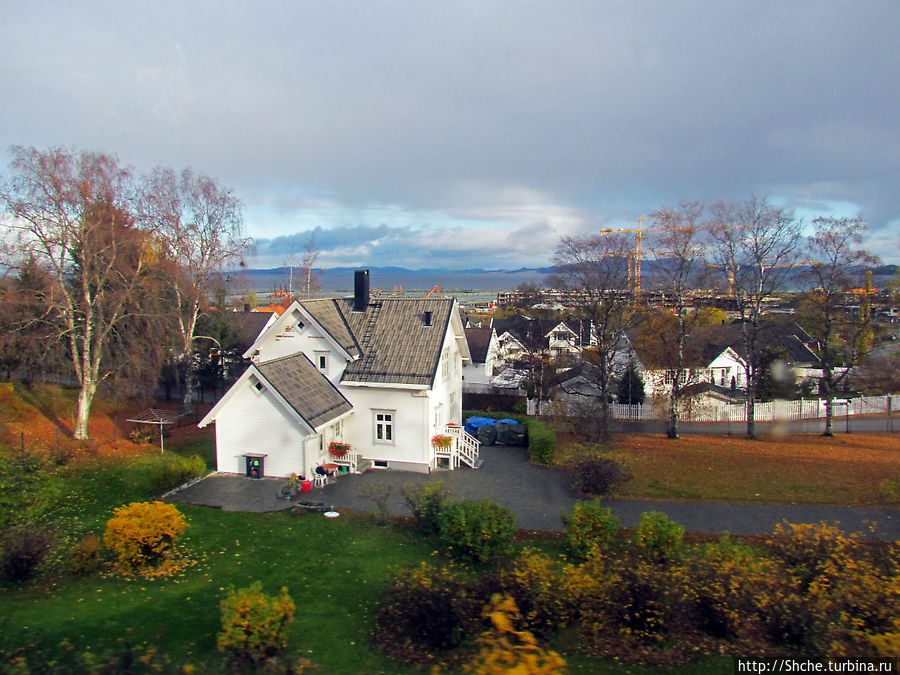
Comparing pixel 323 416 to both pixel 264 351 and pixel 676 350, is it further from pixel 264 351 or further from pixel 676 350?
pixel 676 350

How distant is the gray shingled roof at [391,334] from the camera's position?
20031mm

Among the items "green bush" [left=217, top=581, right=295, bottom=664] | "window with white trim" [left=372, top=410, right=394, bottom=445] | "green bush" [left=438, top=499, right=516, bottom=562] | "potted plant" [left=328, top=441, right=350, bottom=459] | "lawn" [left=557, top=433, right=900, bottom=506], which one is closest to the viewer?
"green bush" [left=217, top=581, right=295, bottom=664]

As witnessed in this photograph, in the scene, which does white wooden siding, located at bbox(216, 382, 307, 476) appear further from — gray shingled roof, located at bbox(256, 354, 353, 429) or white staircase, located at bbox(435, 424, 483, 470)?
white staircase, located at bbox(435, 424, 483, 470)

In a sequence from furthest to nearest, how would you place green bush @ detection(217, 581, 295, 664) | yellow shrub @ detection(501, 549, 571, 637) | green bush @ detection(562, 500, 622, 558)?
green bush @ detection(562, 500, 622, 558) < yellow shrub @ detection(501, 549, 571, 637) < green bush @ detection(217, 581, 295, 664)

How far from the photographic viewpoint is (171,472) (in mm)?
16484

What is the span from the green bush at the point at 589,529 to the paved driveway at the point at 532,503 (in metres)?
2.08

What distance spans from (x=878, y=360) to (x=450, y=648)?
27.4m

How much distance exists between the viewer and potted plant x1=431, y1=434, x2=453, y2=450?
20125 mm

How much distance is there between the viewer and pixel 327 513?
15008 millimetres

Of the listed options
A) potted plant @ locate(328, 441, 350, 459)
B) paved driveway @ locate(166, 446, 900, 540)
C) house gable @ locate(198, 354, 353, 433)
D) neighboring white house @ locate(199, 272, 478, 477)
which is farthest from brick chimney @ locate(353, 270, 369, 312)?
paved driveway @ locate(166, 446, 900, 540)

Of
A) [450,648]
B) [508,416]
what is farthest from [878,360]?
[450,648]

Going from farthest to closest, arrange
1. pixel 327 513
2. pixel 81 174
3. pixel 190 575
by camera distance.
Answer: pixel 81 174, pixel 327 513, pixel 190 575

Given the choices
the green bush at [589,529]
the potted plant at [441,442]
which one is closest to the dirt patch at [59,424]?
the potted plant at [441,442]

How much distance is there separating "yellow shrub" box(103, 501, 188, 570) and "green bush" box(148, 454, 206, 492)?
5374mm
